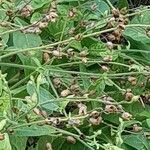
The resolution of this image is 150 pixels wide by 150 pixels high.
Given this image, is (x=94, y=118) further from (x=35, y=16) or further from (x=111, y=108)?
(x=35, y=16)

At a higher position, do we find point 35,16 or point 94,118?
point 35,16

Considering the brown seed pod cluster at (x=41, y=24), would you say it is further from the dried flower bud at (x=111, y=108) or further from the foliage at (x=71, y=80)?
the dried flower bud at (x=111, y=108)

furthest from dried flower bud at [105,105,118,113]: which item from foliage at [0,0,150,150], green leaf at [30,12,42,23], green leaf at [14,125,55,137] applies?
green leaf at [30,12,42,23]

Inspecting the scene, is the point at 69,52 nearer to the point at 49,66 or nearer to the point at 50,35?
the point at 49,66

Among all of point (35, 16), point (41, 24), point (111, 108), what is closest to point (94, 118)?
point (111, 108)

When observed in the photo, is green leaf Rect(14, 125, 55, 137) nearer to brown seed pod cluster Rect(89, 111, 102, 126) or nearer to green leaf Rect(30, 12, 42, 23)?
brown seed pod cluster Rect(89, 111, 102, 126)

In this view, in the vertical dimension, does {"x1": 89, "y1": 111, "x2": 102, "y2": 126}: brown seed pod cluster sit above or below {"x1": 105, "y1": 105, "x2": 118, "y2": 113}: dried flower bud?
below

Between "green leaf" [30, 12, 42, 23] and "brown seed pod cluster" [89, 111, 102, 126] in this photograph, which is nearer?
"brown seed pod cluster" [89, 111, 102, 126]

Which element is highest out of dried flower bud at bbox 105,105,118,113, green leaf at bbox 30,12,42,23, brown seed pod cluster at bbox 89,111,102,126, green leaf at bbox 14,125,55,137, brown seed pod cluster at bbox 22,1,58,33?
brown seed pod cluster at bbox 22,1,58,33

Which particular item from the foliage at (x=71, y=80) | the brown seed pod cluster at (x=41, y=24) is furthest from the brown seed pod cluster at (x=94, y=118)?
the brown seed pod cluster at (x=41, y=24)

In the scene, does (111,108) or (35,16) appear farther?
(35,16)
